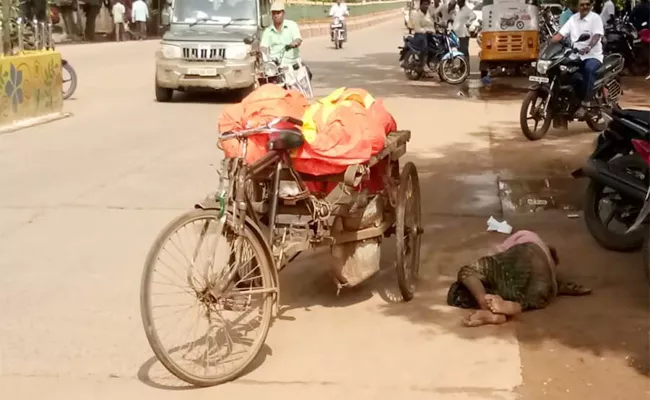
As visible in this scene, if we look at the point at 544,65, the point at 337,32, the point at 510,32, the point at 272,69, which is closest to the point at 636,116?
the point at 544,65

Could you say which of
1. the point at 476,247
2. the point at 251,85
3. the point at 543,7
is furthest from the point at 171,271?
the point at 543,7

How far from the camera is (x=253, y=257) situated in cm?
480

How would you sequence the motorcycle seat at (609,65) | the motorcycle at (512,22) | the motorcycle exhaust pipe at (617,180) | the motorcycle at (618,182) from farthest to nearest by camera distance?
the motorcycle at (512,22) < the motorcycle seat at (609,65) < the motorcycle at (618,182) < the motorcycle exhaust pipe at (617,180)

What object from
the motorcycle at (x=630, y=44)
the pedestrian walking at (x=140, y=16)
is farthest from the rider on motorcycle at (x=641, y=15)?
the pedestrian walking at (x=140, y=16)

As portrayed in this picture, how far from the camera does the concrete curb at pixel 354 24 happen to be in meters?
44.4

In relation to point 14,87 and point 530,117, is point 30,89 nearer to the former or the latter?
point 14,87

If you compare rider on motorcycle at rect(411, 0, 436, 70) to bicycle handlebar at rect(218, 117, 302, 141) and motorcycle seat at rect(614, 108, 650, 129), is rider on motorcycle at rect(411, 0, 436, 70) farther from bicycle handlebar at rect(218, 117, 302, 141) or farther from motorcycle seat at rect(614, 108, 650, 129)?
bicycle handlebar at rect(218, 117, 302, 141)

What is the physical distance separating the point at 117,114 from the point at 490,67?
849cm

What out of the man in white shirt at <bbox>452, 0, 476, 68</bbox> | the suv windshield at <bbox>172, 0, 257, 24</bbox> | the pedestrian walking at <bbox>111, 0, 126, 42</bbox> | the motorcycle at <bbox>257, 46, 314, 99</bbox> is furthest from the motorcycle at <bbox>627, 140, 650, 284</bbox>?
the pedestrian walking at <bbox>111, 0, 126, 42</bbox>

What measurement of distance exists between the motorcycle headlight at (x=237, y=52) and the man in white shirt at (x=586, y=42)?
5.92 m

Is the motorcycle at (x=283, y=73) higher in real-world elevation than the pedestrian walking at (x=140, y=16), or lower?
lower

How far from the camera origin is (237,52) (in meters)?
16.3

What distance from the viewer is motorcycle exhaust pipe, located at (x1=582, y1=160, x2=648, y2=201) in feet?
21.7

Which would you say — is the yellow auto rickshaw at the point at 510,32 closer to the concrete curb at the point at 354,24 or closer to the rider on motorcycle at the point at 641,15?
the rider on motorcycle at the point at 641,15
